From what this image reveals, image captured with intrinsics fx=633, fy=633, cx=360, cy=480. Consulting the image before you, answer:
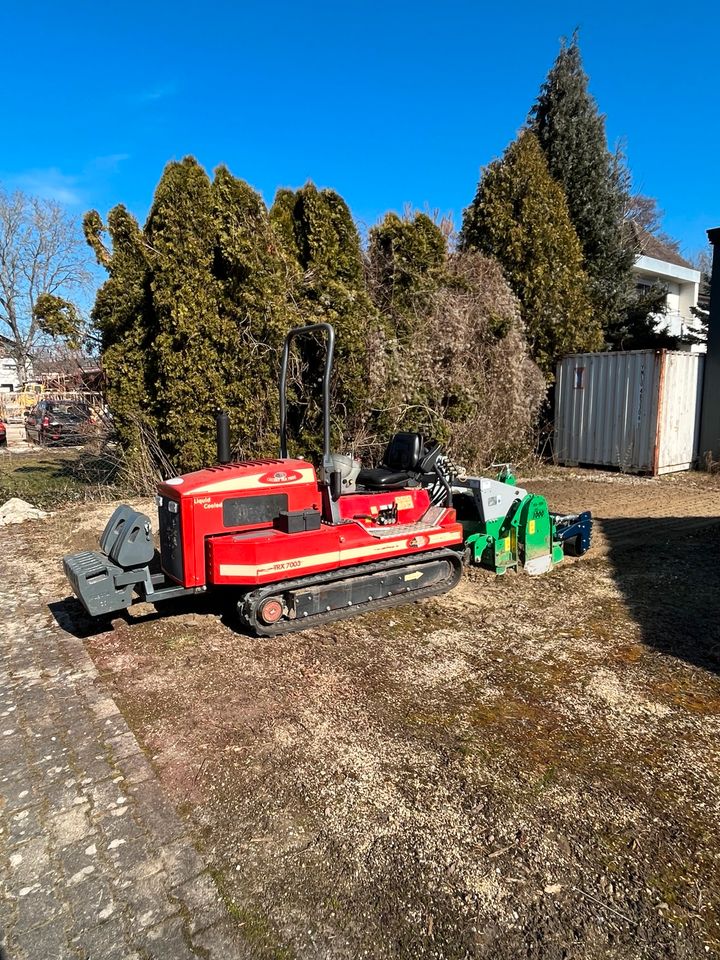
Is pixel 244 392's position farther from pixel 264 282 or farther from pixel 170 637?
pixel 170 637

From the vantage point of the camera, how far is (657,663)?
429cm

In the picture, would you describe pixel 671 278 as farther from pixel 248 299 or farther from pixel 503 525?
pixel 503 525

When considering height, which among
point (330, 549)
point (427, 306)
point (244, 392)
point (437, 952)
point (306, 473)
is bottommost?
point (437, 952)

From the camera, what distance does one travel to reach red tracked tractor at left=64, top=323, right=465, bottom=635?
4.48m

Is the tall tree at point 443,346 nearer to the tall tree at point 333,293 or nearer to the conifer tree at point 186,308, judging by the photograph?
the tall tree at point 333,293

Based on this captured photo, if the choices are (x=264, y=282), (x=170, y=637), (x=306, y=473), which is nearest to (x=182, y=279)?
(x=264, y=282)

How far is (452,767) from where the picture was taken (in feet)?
10.3

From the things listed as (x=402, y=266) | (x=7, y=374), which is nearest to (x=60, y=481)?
(x=402, y=266)

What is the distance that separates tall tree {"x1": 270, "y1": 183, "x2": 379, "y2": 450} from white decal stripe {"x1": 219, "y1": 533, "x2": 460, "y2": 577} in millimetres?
4713

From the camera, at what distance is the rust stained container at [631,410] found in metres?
12.7

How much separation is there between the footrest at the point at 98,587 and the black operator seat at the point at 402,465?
7.49 ft

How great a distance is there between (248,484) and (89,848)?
2.61 metres

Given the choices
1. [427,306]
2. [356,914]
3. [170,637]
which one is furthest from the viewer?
[427,306]

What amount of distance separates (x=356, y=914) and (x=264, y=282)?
331 inches
